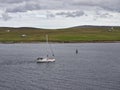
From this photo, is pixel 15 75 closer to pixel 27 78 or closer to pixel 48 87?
pixel 27 78

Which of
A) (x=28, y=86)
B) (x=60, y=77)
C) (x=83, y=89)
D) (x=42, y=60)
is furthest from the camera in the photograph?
(x=42, y=60)

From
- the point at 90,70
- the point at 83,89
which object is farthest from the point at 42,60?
the point at 83,89

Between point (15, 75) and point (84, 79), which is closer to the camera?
point (84, 79)

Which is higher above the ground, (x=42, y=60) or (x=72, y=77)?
Answer: (x=72, y=77)

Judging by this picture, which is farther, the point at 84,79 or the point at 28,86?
the point at 84,79

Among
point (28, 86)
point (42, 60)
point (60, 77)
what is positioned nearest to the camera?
point (28, 86)

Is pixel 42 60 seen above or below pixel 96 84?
below

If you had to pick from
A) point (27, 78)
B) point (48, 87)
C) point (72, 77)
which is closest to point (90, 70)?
point (72, 77)

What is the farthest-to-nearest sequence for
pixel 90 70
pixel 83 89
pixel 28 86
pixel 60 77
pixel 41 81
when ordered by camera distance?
pixel 90 70 < pixel 60 77 < pixel 41 81 < pixel 28 86 < pixel 83 89

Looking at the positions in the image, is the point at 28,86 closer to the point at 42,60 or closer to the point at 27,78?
the point at 27,78

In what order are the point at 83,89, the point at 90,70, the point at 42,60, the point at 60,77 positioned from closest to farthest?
the point at 83,89 < the point at 60,77 < the point at 90,70 < the point at 42,60
